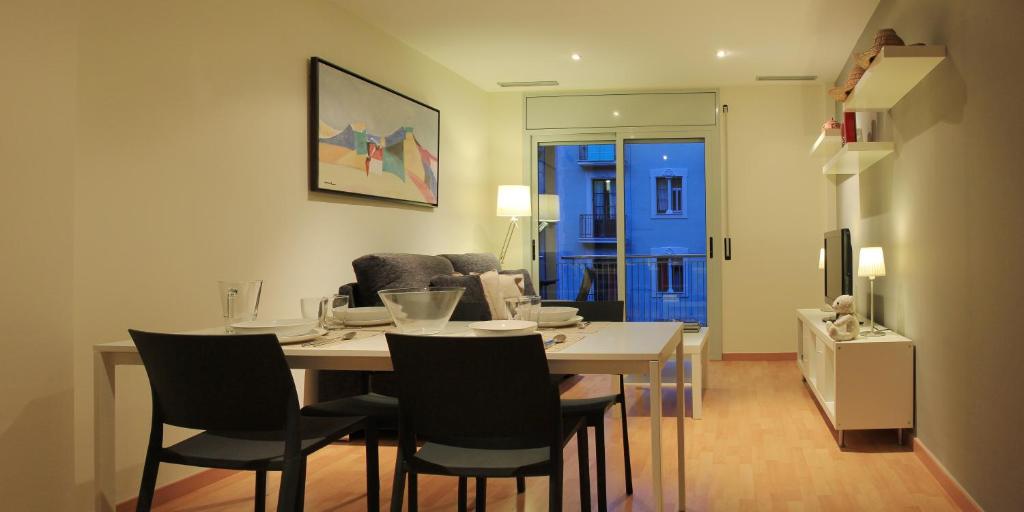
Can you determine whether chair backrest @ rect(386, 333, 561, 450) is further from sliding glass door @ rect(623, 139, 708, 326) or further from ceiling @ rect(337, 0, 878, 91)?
sliding glass door @ rect(623, 139, 708, 326)

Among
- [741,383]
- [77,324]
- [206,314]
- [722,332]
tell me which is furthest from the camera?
[722,332]

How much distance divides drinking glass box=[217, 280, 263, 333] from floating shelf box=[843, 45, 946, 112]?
262cm

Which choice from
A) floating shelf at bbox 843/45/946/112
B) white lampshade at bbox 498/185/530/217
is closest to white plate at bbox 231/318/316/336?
floating shelf at bbox 843/45/946/112

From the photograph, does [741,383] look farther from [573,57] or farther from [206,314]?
[206,314]

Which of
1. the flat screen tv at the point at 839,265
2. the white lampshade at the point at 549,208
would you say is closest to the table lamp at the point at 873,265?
the flat screen tv at the point at 839,265

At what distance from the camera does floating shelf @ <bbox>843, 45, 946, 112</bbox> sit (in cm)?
304

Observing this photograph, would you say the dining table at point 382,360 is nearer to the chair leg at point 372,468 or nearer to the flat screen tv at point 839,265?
the chair leg at point 372,468

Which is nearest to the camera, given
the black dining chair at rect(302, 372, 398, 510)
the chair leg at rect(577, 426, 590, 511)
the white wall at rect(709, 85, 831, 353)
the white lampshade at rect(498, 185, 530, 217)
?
the chair leg at rect(577, 426, 590, 511)

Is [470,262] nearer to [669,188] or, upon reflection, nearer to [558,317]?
[669,188]

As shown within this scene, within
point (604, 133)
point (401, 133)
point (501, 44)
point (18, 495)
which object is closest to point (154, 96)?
point (18, 495)

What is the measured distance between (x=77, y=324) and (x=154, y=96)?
3.09 feet

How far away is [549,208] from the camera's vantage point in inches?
277

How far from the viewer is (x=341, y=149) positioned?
14.1ft

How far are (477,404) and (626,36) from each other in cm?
397
